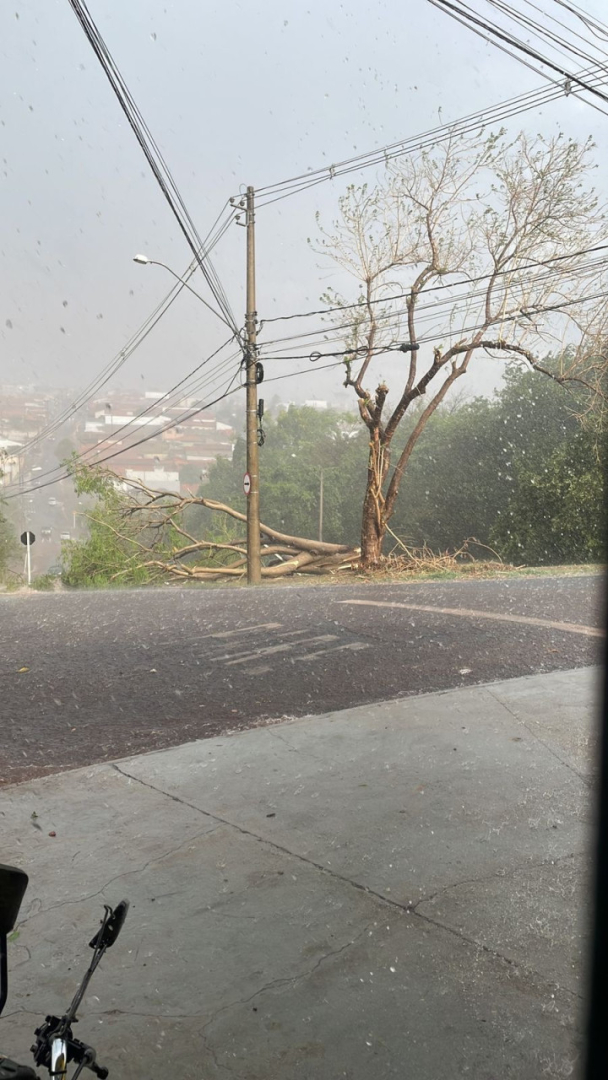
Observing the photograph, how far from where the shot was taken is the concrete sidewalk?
245 cm

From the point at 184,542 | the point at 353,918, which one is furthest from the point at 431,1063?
the point at 184,542

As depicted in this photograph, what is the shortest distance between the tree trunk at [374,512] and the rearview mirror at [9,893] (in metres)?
20.0

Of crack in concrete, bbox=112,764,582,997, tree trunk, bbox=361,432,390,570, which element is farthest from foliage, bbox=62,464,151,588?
crack in concrete, bbox=112,764,582,997

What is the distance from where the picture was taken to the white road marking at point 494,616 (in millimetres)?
9000

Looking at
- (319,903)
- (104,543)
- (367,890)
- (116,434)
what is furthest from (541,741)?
(116,434)

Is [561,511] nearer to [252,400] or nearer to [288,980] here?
[252,400]

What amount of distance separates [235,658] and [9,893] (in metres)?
6.84

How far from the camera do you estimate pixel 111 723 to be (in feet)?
19.5

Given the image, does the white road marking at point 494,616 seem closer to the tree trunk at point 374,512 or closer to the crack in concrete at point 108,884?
the crack in concrete at point 108,884

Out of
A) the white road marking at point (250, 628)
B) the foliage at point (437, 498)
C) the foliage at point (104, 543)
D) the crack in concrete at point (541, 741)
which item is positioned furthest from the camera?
the foliage at point (437, 498)

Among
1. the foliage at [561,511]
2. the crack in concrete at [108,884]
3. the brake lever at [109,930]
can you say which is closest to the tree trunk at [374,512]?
the foliage at [561,511]

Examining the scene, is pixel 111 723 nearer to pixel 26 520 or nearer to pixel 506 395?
pixel 506 395

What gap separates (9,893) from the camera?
126cm

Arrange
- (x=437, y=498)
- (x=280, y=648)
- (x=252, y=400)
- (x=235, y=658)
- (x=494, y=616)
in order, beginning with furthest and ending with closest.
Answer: (x=437, y=498) → (x=252, y=400) → (x=494, y=616) → (x=280, y=648) → (x=235, y=658)
